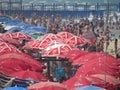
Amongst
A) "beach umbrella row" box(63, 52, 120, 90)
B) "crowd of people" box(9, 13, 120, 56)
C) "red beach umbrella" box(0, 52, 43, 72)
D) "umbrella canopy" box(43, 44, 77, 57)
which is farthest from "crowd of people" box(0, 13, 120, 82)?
"red beach umbrella" box(0, 52, 43, 72)

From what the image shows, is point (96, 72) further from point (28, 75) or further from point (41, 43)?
point (41, 43)

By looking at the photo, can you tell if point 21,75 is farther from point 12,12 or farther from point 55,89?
point 12,12

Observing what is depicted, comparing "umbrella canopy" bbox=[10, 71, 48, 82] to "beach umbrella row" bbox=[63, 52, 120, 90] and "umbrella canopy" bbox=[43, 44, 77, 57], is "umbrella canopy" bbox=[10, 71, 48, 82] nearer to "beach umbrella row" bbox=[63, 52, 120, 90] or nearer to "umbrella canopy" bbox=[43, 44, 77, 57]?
"beach umbrella row" bbox=[63, 52, 120, 90]

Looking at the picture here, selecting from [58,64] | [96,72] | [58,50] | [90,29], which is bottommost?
[90,29]

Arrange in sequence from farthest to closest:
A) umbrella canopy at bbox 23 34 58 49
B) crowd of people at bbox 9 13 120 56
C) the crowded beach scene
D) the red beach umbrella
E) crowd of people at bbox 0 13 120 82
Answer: crowd of people at bbox 9 13 120 56 → crowd of people at bbox 0 13 120 82 → umbrella canopy at bbox 23 34 58 49 → the red beach umbrella → the crowded beach scene

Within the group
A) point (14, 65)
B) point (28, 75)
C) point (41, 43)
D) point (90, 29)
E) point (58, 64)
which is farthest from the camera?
point (90, 29)

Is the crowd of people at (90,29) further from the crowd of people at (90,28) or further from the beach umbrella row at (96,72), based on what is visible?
the beach umbrella row at (96,72)

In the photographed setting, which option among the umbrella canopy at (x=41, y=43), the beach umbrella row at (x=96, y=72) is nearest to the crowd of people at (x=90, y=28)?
the beach umbrella row at (x=96, y=72)

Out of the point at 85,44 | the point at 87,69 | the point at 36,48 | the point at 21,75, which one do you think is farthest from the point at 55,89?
the point at 85,44

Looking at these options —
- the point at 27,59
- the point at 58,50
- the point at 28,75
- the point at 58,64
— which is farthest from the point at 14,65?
the point at 58,50

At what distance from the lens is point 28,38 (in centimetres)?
2333

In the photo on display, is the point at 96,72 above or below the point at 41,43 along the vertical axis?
above

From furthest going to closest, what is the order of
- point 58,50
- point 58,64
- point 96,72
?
point 58,50 < point 58,64 < point 96,72

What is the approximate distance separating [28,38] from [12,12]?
2672cm
